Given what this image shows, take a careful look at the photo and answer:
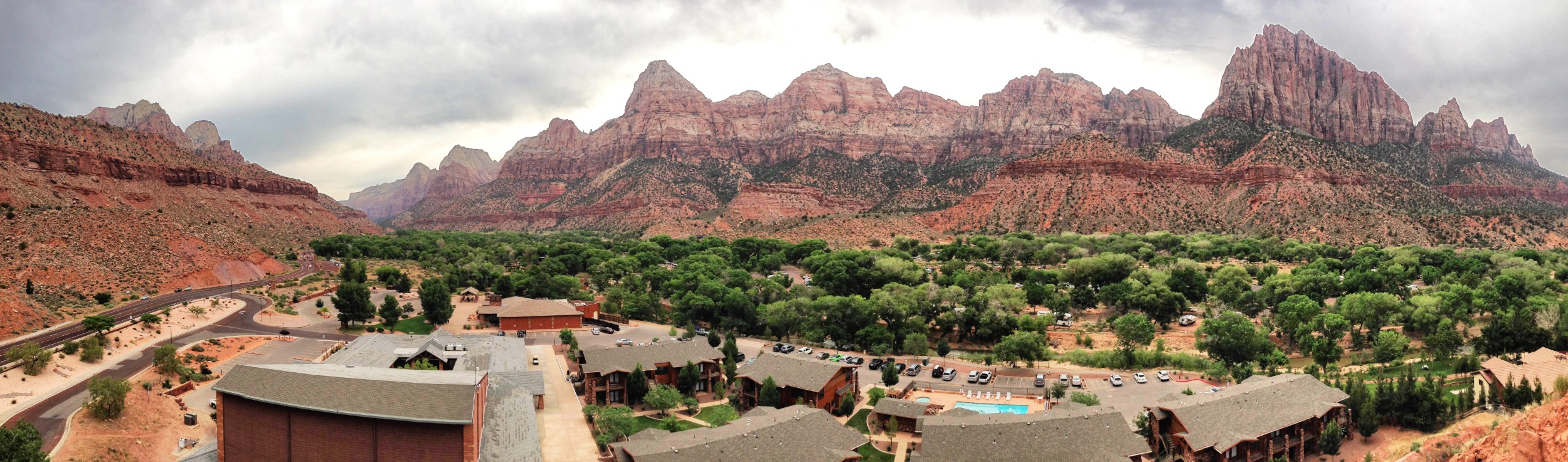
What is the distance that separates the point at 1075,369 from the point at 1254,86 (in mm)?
132012

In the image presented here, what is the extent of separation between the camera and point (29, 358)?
127ft

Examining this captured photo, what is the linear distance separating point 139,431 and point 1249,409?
44.1 metres

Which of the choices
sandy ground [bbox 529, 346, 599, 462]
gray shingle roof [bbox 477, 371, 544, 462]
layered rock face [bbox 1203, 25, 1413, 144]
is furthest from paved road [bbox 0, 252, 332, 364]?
layered rock face [bbox 1203, 25, 1413, 144]

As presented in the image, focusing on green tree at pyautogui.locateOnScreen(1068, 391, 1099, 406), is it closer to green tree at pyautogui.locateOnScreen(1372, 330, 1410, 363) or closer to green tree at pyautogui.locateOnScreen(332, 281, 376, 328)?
green tree at pyautogui.locateOnScreen(1372, 330, 1410, 363)

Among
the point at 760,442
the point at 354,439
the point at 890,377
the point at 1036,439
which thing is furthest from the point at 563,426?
the point at 1036,439

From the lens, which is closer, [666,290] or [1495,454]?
[1495,454]

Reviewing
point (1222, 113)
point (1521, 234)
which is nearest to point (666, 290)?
point (1521, 234)

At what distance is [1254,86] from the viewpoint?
6166 inches

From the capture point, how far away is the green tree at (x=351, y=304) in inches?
2432

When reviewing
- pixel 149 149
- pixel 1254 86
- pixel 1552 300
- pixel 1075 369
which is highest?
pixel 1254 86

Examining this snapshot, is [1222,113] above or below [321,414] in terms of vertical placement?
above

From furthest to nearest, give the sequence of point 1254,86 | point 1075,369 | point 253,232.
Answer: point 1254,86 < point 253,232 < point 1075,369

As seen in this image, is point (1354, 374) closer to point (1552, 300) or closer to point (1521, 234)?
point (1552, 300)

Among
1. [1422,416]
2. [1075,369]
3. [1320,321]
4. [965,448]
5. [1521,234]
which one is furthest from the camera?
[1521,234]
